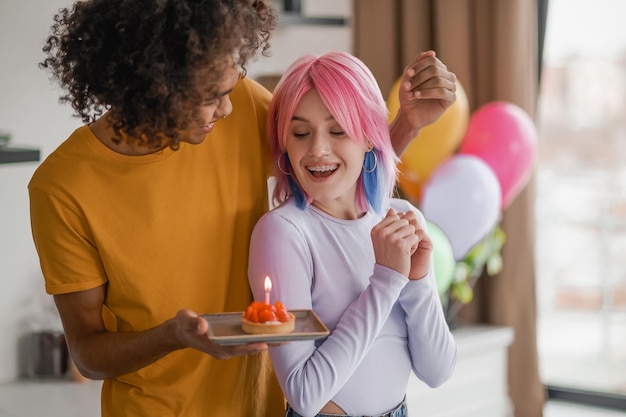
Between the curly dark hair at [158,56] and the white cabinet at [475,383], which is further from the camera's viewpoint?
the white cabinet at [475,383]

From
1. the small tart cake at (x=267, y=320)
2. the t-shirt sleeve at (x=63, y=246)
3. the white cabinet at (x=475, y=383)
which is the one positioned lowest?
the white cabinet at (x=475, y=383)

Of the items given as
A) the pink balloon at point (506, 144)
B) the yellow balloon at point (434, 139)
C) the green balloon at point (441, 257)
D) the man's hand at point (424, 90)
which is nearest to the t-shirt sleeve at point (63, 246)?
the man's hand at point (424, 90)

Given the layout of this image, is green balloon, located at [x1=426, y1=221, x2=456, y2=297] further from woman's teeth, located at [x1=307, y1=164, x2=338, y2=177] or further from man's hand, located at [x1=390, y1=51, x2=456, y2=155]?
woman's teeth, located at [x1=307, y1=164, x2=338, y2=177]

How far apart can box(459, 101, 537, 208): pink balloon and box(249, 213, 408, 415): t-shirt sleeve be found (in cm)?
200

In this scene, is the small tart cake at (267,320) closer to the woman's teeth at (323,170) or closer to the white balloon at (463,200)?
the woman's teeth at (323,170)

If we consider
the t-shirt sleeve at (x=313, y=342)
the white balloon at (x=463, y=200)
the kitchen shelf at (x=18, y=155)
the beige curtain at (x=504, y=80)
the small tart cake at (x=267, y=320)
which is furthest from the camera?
the beige curtain at (x=504, y=80)

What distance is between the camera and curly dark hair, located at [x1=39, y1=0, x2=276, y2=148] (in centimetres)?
131

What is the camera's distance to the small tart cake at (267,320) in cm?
124

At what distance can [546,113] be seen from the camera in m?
4.27

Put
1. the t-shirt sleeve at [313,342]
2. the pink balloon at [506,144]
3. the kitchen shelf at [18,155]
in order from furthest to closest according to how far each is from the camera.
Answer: the pink balloon at [506,144]
the kitchen shelf at [18,155]
the t-shirt sleeve at [313,342]

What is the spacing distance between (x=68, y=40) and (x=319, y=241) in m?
0.54

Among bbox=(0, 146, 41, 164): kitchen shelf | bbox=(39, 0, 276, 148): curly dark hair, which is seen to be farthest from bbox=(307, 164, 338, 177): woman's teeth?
bbox=(0, 146, 41, 164): kitchen shelf

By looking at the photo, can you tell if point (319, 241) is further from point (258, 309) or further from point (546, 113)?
point (546, 113)

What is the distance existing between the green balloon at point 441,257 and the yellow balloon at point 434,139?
286 mm
